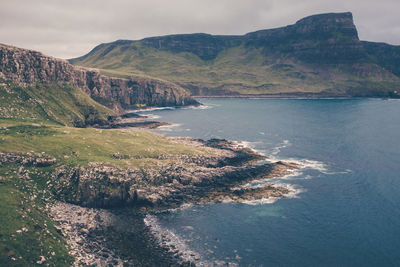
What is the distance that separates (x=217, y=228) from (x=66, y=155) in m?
49.5

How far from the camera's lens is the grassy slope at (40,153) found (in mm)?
50344

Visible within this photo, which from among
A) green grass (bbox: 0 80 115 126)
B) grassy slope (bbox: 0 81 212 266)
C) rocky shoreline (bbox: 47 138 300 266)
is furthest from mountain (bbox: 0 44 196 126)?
rocky shoreline (bbox: 47 138 300 266)

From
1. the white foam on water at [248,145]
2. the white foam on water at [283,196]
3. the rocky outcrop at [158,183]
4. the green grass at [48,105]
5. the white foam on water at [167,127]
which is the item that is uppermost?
the green grass at [48,105]

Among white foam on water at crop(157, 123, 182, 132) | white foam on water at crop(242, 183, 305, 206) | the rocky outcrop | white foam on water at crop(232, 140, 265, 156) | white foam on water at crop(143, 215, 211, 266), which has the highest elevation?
white foam on water at crop(157, 123, 182, 132)

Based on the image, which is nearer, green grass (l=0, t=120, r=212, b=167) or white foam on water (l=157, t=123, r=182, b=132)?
green grass (l=0, t=120, r=212, b=167)

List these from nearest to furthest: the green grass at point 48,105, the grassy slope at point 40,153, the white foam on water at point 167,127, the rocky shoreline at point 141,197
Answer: the grassy slope at point 40,153 → the rocky shoreline at point 141,197 → the green grass at point 48,105 → the white foam on water at point 167,127

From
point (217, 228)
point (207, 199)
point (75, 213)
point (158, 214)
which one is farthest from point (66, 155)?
point (217, 228)

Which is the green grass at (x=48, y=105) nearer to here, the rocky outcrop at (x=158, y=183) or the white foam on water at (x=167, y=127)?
the white foam on water at (x=167, y=127)

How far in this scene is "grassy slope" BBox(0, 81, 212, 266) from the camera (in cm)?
5034

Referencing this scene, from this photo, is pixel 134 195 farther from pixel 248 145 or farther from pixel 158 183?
pixel 248 145

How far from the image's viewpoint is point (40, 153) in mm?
82188

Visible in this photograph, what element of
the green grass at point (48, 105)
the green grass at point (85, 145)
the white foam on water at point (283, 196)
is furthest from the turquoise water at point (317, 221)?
the green grass at point (48, 105)

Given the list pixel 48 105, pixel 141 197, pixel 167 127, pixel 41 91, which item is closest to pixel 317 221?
pixel 141 197

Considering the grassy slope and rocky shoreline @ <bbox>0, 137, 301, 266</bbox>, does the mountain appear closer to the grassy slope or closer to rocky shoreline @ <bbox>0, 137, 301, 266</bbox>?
the grassy slope
